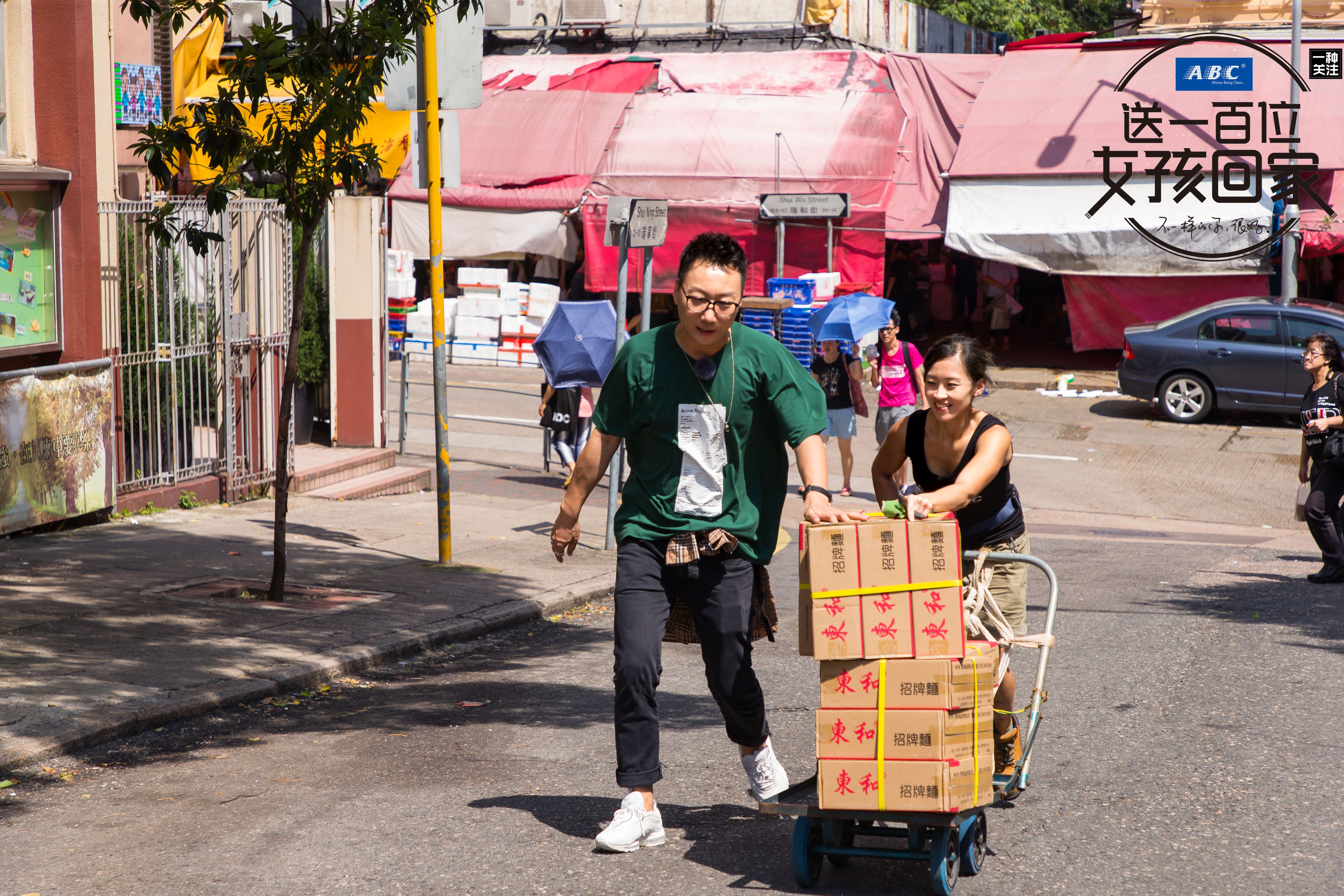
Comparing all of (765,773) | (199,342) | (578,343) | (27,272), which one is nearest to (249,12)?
(199,342)

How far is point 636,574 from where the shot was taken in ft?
15.2

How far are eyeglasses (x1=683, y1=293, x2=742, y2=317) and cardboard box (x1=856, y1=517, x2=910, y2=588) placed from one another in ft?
2.85

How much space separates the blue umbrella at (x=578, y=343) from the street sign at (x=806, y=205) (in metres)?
9.87

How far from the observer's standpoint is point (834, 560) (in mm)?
4223

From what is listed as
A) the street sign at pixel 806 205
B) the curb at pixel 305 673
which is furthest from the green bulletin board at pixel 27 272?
the street sign at pixel 806 205

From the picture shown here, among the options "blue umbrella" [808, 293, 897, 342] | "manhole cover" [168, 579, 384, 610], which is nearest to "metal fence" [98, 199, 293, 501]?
"manhole cover" [168, 579, 384, 610]

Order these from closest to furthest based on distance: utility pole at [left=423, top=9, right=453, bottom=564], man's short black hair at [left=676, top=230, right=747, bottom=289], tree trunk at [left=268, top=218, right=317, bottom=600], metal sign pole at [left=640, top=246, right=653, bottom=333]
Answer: man's short black hair at [left=676, top=230, right=747, bottom=289], tree trunk at [left=268, top=218, right=317, bottom=600], utility pole at [left=423, top=9, right=453, bottom=564], metal sign pole at [left=640, top=246, right=653, bottom=333]

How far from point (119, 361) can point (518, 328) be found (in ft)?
44.3

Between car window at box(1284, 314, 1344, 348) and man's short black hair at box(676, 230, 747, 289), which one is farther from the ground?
man's short black hair at box(676, 230, 747, 289)

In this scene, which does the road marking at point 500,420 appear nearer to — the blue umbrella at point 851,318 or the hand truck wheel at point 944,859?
the blue umbrella at point 851,318

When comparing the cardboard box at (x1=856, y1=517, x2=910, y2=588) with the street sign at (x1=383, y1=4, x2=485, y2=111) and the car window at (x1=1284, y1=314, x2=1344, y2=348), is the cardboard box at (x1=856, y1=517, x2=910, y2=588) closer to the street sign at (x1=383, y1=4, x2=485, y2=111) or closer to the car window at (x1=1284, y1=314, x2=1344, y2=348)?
the street sign at (x1=383, y1=4, x2=485, y2=111)

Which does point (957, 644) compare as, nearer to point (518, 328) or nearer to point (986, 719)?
point (986, 719)

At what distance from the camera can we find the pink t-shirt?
44.2ft

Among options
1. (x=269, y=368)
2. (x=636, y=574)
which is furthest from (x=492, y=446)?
(x=636, y=574)
